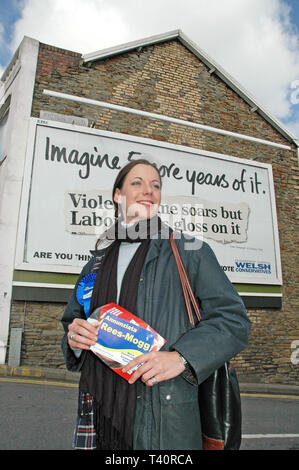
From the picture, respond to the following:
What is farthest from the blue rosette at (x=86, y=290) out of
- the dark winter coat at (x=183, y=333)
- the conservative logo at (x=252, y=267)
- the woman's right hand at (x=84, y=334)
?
the conservative logo at (x=252, y=267)

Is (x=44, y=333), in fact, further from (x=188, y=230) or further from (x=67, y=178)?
(x=188, y=230)

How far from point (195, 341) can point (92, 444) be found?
2.30 ft

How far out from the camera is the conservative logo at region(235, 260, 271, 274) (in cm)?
851

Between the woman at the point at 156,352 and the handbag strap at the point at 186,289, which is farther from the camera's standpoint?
the handbag strap at the point at 186,289

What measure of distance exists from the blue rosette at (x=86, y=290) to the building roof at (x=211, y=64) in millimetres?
8599

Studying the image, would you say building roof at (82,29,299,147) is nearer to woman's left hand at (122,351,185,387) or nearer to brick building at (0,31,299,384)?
brick building at (0,31,299,384)

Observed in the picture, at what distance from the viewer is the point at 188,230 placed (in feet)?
27.2

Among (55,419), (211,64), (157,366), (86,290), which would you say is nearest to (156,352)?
(157,366)

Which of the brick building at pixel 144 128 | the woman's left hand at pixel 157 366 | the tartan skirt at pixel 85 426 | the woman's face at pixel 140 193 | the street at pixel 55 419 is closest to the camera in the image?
the woman's left hand at pixel 157 366

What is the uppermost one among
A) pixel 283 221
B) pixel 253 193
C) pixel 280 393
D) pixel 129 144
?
pixel 129 144

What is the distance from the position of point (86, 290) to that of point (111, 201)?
6.31 meters

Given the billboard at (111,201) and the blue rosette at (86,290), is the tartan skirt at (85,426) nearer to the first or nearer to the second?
the blue rosette at (86,290)

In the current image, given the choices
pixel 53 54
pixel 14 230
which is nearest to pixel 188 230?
pixel 14 230

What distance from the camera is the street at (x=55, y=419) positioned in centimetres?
328
